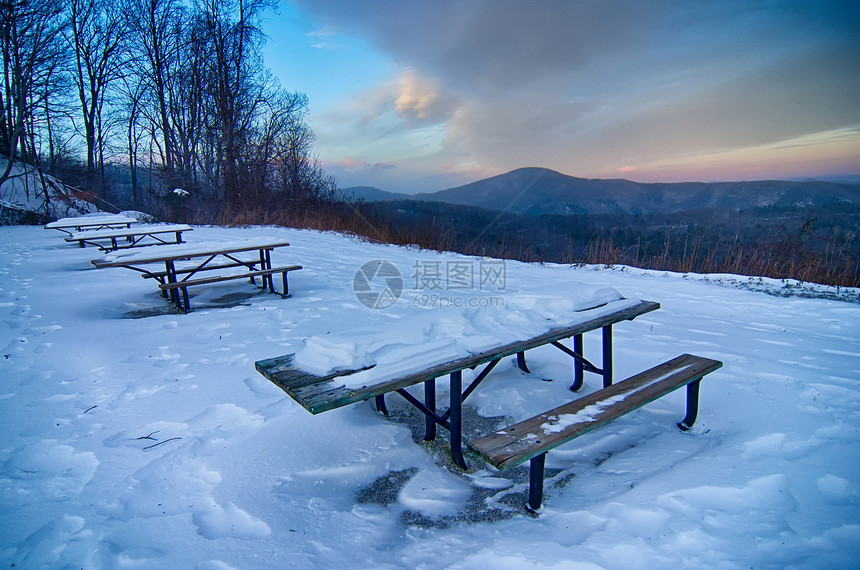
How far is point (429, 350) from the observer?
1911mm

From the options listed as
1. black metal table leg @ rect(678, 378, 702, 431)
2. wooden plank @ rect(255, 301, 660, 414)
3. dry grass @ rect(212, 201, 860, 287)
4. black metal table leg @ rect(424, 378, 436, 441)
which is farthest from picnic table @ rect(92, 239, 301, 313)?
dry grass @ rect(212, 201, 860, 287)

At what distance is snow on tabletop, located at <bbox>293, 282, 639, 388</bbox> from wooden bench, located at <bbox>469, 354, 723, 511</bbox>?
391mm

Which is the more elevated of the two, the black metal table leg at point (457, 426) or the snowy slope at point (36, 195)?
the snowy slope at point (36, 195)

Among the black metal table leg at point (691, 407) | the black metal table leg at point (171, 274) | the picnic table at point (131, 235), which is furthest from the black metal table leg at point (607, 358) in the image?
the picnic table at point (131, 235)

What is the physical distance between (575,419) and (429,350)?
0.71 metres

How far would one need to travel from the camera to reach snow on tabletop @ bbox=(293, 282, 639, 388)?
1.84 m

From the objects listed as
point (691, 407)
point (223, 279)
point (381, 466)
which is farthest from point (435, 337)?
point (223, 279)

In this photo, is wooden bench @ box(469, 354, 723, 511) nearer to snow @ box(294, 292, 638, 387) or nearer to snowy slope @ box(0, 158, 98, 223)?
snow @ box(294, 292, 638, 387)

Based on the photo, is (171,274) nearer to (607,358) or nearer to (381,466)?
(381,466)

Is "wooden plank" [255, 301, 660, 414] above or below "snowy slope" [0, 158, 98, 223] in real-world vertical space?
below

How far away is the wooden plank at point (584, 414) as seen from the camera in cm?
157

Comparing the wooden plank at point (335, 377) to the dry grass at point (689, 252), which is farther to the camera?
the dry grass at point (689, 252)

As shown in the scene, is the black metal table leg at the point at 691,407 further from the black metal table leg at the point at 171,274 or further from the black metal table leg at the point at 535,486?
the black metal table leg at the point at 171,274

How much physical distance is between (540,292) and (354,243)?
26.5 ft
